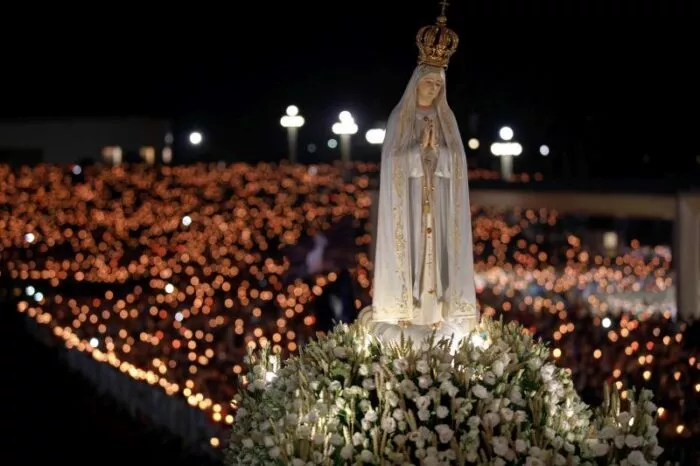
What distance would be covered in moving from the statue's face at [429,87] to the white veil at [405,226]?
25mm

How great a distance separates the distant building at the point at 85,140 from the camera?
32531 mm

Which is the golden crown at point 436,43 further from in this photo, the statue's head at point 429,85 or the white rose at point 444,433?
the white rose at point 444,433

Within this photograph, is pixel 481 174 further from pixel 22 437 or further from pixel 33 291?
pixel 22 437

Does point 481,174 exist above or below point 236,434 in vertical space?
above

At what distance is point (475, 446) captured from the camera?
7.48m

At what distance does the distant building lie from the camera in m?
32.5

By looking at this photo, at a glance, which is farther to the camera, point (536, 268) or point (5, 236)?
point (536, 268)

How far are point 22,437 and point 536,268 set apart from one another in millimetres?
15300

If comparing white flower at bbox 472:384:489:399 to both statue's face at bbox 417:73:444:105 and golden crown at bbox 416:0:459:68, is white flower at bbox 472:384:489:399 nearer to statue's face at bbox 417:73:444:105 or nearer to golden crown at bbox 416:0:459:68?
statue's face at bbox 417:73:444:105

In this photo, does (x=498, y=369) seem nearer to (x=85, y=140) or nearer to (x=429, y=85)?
(x=429, y=85)

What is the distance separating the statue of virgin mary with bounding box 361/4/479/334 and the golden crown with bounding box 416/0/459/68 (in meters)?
0.03

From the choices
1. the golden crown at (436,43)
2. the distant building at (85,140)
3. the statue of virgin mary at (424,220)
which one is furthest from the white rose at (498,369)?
the distant building at (85,140)

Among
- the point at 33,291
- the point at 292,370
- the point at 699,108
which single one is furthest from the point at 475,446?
the point at 699,108

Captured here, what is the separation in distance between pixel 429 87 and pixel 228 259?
17.7 metres
